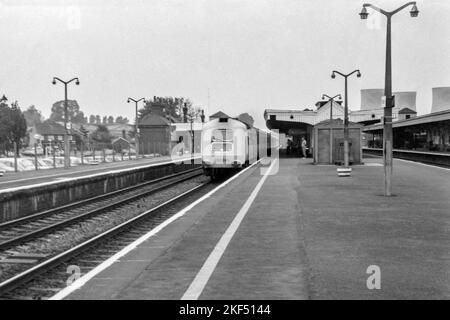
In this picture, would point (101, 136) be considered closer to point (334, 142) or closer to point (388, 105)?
point (334, 142)

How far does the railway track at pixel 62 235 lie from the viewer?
25.7 ft

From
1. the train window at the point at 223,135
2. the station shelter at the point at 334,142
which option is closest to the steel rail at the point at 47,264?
the train window at the point at 223,135

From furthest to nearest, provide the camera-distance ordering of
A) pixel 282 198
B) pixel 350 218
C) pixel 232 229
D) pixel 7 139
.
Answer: pixel 7 139 → pixel 282 198 → pixel 350 218 → pixel 232 229

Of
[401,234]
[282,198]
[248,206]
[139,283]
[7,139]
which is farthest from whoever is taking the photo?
[7,139]

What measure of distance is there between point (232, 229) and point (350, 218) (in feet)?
9.08

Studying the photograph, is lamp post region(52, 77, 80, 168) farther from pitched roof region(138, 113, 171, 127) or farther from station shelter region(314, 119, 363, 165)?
pitched roof region(138, 113, 171, 127)

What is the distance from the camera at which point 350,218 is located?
38.4 ft

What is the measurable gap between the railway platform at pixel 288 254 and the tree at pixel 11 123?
73.5 metres

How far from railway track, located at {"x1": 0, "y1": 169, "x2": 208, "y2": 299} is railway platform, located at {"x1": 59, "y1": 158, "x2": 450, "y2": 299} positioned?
1110 millimetres

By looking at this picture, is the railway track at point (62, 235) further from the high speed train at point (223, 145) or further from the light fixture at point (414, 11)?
the light fixture at point (414, 11)

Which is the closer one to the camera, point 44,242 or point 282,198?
point 44,242

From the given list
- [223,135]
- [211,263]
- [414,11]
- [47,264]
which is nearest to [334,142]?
[223,135]

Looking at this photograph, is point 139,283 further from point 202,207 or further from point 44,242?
point 202,207
